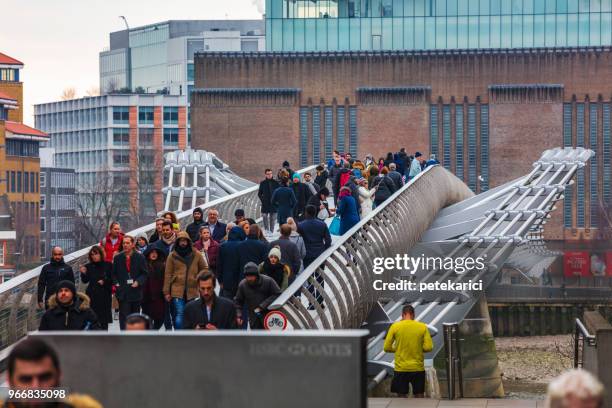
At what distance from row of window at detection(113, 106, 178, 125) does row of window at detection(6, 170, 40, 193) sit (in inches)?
1164

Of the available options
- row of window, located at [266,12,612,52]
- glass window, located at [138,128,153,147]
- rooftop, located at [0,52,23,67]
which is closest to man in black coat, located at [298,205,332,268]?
row of window, located at [266,12,612,52]

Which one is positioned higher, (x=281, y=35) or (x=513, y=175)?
(x=281, y=35)

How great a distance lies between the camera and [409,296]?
Result: 2536 centimetres

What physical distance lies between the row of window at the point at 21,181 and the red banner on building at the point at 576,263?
3760 centimetres

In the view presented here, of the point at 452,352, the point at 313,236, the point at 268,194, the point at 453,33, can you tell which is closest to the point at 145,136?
the point at 453,33

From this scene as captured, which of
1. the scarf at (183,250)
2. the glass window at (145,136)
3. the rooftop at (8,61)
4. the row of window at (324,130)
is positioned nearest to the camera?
the scarf at (183,250)

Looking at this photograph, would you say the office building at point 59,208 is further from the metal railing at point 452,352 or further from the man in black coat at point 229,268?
the man in black coat at point 229,268

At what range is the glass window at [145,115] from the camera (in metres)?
133

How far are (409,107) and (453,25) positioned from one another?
4.85 metres

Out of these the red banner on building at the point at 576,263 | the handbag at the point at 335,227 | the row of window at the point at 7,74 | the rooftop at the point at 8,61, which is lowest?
the red banner on building at the point at 576,263

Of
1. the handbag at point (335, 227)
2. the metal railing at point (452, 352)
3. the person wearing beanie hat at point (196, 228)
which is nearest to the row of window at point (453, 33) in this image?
the handbag at point (335, 227)

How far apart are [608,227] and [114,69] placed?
284ft

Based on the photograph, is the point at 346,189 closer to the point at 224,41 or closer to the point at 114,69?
the point at 224,41

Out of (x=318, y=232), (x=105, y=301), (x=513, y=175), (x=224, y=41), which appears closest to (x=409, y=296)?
(x=318, y=232)
